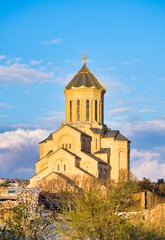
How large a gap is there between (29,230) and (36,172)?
53604mm

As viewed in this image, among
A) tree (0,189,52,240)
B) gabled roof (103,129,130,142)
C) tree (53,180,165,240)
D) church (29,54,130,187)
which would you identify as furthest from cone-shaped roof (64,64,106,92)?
tree (0,189,52,240)

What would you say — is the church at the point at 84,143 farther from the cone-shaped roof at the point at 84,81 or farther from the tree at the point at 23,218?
the tree at the point at 23,218

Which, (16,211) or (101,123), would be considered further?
(101,123)

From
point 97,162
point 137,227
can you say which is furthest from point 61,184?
point 137,227

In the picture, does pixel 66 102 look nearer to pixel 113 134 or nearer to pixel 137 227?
pixel 113 134

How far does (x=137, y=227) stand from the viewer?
22.0 metres

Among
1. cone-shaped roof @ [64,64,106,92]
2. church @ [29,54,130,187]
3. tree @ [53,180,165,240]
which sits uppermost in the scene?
cone-shaped roof @ [64,64,106,92]

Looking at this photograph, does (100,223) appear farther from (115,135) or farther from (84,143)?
(115,135)

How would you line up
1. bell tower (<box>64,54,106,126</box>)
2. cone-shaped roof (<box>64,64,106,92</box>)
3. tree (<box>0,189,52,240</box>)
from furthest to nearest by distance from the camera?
cone-shaped roof (<box>64,64,106,92</box>) < bell tower (<box>64,54,106,126</box>) < tree (<box>0,189,52,240</box>)

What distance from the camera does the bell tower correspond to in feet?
243

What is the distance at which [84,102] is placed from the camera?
244 ft

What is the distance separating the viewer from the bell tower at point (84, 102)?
243 ft

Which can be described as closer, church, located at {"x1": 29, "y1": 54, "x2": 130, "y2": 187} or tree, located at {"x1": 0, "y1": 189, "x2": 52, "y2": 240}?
→ tree, located at {"x1": 0, "y1": 189, "x2": 52, "y2": 240}

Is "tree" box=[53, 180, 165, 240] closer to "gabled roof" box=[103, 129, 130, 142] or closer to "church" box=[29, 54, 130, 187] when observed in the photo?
"church" box=[29, 54, 130, 187]
